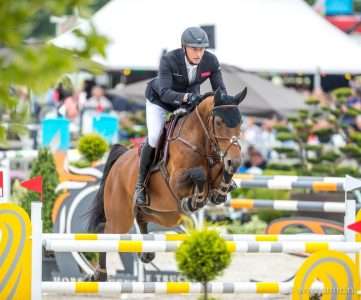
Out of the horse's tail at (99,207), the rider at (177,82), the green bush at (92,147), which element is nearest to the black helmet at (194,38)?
the rider at (177,82)

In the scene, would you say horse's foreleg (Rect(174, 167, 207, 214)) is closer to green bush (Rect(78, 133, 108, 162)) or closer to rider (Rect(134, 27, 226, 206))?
rider (Rect(134, 27, 226, 206))

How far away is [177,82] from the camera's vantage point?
7.50m

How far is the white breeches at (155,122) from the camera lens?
25.2ft

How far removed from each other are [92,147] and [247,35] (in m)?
9.98

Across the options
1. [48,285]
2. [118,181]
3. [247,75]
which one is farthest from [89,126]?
[48,285]

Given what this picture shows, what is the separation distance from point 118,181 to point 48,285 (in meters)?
2.43

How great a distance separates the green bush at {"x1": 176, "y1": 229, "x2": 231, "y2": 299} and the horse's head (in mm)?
2130

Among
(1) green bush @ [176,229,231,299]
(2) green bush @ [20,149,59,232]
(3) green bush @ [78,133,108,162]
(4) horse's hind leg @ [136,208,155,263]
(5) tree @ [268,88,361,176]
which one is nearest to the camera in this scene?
(1) green bush @ [176,229,231,299]

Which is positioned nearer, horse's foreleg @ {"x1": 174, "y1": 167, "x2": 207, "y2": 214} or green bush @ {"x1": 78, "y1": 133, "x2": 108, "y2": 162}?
horse's foreleg @ {"x1": 174, "y1": 167, "x2": 207, "y2": 214}

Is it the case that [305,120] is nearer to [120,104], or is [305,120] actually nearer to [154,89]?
[120,104]

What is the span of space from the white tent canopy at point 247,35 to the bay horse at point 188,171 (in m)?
11.1

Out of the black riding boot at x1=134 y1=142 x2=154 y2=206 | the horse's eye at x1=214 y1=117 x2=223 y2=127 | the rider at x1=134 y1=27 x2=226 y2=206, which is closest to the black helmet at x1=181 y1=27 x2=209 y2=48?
the rider at x1=134 y1=27 x2=226 y2=206

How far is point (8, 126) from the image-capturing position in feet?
9.52

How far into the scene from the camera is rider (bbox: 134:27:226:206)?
732 centimetres
